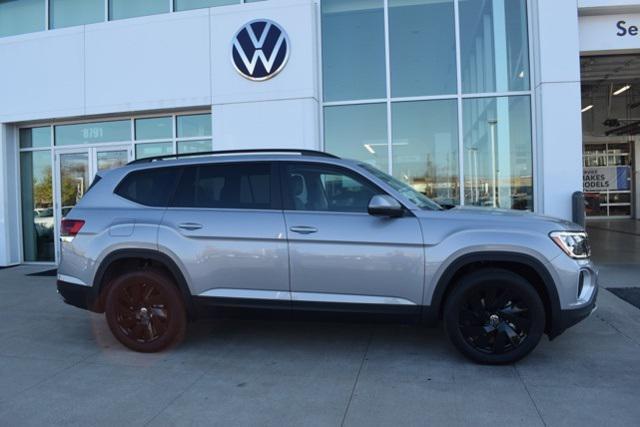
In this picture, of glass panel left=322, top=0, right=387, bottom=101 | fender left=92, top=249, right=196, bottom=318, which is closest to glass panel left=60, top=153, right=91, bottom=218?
glass panel left=322, top=0, right=387, bottom=101

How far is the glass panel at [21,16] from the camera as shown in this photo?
11.1 m

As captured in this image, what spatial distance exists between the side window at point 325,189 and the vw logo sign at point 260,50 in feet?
16.8

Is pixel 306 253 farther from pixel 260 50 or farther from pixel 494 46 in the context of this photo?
pixel 494 46

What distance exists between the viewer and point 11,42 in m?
10.8

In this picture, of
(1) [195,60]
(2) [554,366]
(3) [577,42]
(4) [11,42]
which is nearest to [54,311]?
(1) [195,60]

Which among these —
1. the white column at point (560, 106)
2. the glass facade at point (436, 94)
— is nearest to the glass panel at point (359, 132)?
the glass facade at point (436, 94)

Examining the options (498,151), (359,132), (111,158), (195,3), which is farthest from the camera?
(111,158)

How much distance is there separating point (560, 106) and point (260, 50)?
5272mm

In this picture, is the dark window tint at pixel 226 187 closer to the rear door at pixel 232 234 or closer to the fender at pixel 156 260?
the rear door at pixel 232 234

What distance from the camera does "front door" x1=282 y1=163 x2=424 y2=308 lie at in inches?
175

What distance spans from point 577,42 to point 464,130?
227cm

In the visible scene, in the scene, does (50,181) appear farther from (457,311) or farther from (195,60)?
(457,311)

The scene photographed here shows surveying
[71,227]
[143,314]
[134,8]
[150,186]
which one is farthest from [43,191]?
[143,314]

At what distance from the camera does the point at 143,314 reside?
4.96 m
